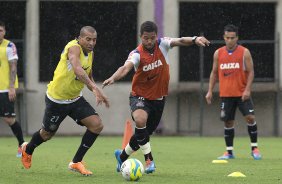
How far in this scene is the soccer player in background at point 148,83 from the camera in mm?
11391

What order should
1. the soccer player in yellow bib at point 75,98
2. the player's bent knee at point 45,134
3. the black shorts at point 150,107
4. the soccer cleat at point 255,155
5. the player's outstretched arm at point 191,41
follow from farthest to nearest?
the soccer cleat at point 255,155 → the player's bent knee at point 45,134 → the black shorts at point 150,107 → the soccer player in yellow bib at point 75,98 → the player's outstretched arm at point 191,41

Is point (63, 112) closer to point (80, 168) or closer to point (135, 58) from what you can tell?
point (80, 168)

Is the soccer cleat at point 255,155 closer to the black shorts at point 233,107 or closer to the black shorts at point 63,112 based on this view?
the black shorts at point 233,107

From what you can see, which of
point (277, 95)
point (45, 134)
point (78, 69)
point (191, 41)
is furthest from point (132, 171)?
point (277, 95)

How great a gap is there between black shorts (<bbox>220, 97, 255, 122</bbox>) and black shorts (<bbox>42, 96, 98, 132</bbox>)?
3.91 metres

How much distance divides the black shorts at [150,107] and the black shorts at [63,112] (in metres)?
0.55

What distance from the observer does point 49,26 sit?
22516 millimetres

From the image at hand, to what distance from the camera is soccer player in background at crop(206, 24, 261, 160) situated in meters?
14.8

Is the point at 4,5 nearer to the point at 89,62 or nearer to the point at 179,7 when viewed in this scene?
the point at 179,7

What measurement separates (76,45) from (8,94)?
429 cm

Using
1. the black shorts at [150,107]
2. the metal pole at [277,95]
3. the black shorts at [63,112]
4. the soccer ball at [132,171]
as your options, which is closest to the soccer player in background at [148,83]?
the black shorts at [150,107]

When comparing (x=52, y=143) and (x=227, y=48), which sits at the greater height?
(x=227, y=48)

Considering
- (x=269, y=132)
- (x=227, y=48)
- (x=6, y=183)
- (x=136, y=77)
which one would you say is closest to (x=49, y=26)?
(x=269, y=132)

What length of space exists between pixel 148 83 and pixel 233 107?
3.64m
